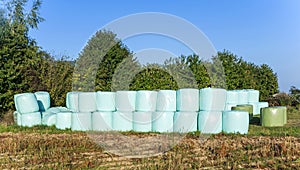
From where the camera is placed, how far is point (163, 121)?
1084cm

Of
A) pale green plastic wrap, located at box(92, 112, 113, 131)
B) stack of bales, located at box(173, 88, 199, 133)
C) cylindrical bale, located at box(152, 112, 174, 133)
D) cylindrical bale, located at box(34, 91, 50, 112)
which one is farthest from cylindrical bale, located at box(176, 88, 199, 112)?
cylindrical bale, located at box(34, 91, 50, 112)

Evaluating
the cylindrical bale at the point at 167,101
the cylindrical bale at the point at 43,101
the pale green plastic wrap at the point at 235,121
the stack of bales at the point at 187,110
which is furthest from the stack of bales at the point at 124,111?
the cylindrical bale at the point at 43,101

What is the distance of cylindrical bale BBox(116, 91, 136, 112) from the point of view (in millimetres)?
11211

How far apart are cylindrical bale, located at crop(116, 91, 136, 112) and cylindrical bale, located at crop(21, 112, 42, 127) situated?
342 centimetres

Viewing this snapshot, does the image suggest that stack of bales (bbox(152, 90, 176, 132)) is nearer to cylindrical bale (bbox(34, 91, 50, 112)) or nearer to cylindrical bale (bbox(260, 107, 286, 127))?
cylindrical bale (bbox(260, 107, 286, 127))

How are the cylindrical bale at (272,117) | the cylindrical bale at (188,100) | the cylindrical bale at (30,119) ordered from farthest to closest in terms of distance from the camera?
1. the cylindrical bale at (30,119)
2. the cylindrical bale at (272,117)
3. the cylindrical bale at (188,100)

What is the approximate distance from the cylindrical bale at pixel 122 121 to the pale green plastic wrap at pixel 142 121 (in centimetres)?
18

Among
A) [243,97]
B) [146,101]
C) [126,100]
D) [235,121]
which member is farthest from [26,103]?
[243,97]

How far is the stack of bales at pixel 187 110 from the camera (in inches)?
415

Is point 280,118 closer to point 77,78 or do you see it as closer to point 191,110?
point 191,110

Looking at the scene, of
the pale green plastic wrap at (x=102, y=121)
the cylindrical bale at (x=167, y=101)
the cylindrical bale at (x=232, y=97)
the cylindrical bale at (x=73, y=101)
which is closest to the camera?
the cylindrical bale at (x=167, y=101)

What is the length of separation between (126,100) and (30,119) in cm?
386

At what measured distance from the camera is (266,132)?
10641 millimetres

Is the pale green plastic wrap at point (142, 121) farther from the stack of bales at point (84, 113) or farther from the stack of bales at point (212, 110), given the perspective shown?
the stack of bales at point (212, 110)
